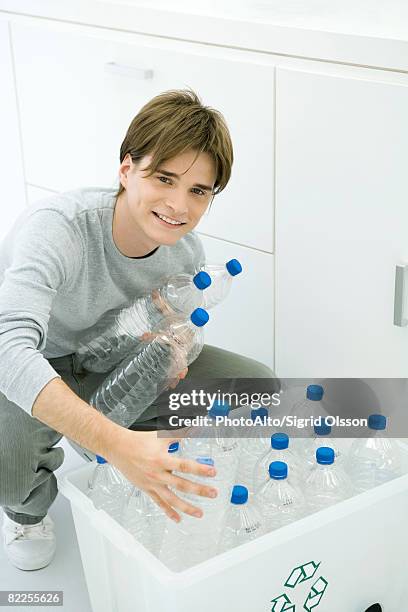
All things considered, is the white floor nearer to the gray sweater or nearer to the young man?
the young man

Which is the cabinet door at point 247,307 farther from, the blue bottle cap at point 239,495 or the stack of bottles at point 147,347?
the blue bottle cap at point 239,495

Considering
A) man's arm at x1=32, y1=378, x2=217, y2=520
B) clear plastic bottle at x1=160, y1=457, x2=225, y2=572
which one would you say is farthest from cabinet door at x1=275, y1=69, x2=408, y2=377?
man's arm at x1=32, y1=378, x2=217, y2=520

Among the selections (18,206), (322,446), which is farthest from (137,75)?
(322,446)

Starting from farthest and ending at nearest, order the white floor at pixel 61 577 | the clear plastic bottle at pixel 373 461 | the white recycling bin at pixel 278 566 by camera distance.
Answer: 1. the white floor at pixel 61 577
2. the clear plastic bottle at pixel 373 461
3. the white recycling bin at pixel 278 566

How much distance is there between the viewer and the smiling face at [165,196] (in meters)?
1.42

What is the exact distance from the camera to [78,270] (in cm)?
145

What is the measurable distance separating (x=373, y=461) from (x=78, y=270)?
515 mm

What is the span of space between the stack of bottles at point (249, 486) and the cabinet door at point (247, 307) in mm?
370

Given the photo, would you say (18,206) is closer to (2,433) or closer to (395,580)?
(2,433)

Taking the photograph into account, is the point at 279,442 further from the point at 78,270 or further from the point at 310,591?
the point at 78,270

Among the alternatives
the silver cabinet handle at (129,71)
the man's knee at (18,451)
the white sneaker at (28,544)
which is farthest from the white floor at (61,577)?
the silver cabinet handle at (129,71)

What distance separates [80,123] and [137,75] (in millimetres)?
253

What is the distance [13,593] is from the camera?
1511 mm

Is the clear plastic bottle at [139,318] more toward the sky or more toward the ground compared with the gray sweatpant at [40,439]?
more toward the sky
